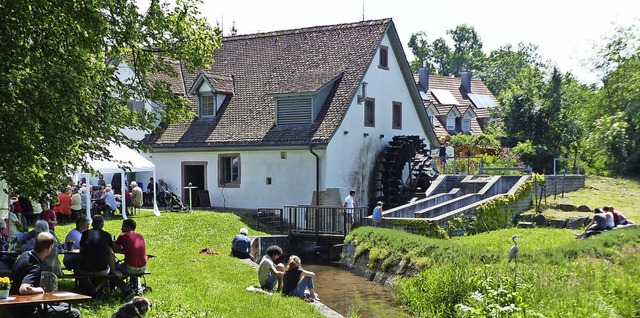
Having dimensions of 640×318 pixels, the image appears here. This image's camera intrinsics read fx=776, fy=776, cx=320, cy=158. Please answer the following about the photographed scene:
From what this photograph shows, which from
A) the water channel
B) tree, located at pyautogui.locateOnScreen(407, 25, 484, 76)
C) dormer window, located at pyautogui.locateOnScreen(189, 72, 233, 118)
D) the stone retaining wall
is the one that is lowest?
the water channel

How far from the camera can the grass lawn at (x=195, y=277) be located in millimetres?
12172

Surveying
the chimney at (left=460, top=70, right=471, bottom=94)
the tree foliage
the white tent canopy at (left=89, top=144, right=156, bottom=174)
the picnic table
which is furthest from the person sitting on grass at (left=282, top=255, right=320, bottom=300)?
the chimney at (left=460, top=70, right=471, bottom=94)

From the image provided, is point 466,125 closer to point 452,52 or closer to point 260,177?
point 260,177

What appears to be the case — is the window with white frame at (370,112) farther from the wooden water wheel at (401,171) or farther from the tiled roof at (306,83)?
the tiled roof at (306,83)

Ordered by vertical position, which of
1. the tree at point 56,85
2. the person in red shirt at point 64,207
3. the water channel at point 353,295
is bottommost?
the water channel at point 353,295

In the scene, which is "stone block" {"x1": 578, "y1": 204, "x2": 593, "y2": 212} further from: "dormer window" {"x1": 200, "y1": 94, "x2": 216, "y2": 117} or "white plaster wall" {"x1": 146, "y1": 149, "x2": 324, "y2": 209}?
"dormer window" {"x1": 200, "y1": 94, "x2": 216, "y2": 117}

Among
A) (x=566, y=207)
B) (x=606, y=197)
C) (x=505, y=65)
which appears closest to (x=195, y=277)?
(x=566, y=207)

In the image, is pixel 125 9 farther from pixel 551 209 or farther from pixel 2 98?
pixel 551 209

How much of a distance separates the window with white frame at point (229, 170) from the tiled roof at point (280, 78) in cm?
71

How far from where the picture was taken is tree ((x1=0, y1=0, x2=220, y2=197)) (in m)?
10.2

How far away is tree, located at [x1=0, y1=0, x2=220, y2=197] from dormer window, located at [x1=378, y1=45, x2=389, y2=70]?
2090 cm

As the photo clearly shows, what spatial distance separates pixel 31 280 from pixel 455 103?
54.0m

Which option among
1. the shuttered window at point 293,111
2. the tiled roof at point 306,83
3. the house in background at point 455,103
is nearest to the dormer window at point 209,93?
the tiled roof at point 306,83

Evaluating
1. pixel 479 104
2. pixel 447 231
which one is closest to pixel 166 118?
pixel 447 231
